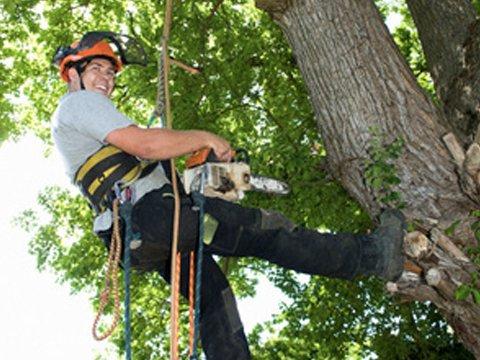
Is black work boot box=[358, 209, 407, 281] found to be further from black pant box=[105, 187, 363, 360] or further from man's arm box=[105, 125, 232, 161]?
man's arm box=[105, 125, 232, 161]

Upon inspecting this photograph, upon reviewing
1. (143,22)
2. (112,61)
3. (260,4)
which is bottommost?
(112,61)

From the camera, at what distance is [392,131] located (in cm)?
445

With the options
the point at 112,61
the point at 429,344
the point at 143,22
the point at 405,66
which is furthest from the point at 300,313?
the point at 112,61

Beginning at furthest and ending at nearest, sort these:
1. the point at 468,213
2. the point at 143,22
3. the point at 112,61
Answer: the point at 143,22 → the point at 468,213 → the point at 112,61

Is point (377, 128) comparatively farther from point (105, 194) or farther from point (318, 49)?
point (105, 194)

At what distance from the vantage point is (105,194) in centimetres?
357

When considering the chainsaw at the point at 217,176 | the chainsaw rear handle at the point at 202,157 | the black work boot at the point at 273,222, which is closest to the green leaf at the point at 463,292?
the black work boot at the point at 273,222

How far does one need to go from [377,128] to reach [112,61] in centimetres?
176

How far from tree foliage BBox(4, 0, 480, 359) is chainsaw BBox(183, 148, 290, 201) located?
3.48m

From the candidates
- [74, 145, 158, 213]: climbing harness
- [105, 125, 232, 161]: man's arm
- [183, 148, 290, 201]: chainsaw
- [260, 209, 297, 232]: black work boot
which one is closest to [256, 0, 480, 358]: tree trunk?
[260, 209, 297, 232]: black work boot

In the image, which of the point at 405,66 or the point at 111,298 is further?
the point at 111,298

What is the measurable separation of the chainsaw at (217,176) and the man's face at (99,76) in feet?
2.13

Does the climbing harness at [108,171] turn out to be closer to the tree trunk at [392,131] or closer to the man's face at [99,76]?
the man's face at [99,76]

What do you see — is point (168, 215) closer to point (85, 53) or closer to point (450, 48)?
point (85, 53)
